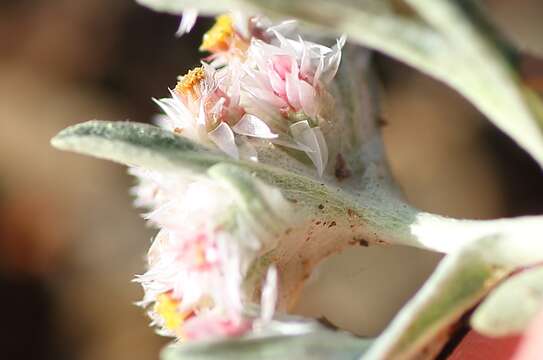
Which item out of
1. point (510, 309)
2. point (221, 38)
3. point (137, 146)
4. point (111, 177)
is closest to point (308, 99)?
point (221, 38)

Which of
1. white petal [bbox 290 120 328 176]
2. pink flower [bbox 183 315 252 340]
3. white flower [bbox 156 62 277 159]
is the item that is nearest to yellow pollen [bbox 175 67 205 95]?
white flower [bbox 156 62 277 159]

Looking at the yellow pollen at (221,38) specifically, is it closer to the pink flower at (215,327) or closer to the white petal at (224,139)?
the white petal at (224,139)

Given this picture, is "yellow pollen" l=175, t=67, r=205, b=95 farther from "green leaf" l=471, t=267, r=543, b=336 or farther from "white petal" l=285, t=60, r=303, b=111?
"green leaf" l=471, t=267, r=543, b=336

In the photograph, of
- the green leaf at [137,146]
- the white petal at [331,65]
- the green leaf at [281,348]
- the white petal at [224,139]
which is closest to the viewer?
the green leaf at [281,348]

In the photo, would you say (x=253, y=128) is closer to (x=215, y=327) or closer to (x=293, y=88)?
(x=293, y=88)

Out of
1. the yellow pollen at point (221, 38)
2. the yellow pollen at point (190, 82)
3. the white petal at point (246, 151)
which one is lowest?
the white petal at point (246, 151)

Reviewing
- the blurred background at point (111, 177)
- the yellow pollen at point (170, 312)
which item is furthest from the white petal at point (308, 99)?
the blurred background at point (111, 177)

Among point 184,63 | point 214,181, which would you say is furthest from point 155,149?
point 184,63
